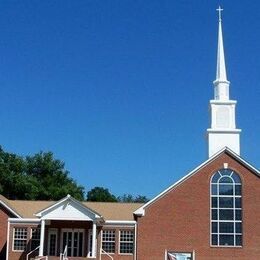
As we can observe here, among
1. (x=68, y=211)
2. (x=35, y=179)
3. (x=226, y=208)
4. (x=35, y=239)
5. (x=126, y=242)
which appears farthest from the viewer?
(x=35, y=179)

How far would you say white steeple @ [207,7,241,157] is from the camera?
50.2 meters

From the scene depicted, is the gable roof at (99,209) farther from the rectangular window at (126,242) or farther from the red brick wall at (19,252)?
the rectangular window at (126,242)

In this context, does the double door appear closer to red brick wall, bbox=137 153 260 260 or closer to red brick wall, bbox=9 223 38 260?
red brick wall, bbox=9 223 38 260

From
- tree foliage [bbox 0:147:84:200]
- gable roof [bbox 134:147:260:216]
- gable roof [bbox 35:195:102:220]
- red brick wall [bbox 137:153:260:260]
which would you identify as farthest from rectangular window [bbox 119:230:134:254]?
tree foliage [bbox 0:147:84:200]

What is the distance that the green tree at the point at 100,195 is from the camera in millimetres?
85113

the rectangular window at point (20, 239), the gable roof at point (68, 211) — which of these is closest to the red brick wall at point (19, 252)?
the rectangular window at point (20, 239)

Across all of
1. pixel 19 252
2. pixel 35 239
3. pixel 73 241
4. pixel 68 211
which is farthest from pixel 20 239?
pixel 68 211

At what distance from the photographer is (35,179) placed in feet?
238

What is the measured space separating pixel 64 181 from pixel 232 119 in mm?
30482

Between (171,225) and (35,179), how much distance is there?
99.6 ft

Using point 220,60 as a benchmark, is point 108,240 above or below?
below

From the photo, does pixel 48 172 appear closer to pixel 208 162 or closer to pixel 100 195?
pixel 100 195

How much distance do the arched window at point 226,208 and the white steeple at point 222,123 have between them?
165 inches

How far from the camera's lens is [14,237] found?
153 ft
